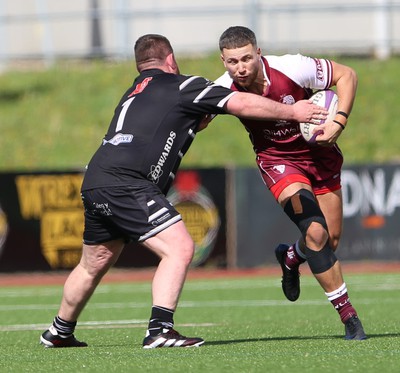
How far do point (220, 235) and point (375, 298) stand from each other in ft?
17.3

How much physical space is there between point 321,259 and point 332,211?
2.48 feet

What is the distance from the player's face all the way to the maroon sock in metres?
1.57

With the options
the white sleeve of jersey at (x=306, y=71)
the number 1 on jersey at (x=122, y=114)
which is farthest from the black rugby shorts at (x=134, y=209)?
the white sleeve of jersey at (x=306, y=71)

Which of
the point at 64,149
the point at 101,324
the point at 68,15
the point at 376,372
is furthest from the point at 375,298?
the point at 68,15

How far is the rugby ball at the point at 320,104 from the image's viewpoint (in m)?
7.72

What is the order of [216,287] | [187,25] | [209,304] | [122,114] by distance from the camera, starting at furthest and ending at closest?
[187,25] → [216,287] → [209,304] → [122,114]

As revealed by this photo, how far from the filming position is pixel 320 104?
304 inches

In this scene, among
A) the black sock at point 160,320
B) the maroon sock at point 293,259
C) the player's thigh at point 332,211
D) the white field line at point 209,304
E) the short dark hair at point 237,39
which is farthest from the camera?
the white field line at point 209,304

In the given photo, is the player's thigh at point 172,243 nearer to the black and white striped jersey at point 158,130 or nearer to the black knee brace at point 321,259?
the black and white striped jersey at point 158,130

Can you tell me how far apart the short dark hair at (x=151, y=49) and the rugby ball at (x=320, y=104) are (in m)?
1.09

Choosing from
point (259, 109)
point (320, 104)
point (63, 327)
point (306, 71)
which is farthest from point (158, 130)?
point (63, 327)

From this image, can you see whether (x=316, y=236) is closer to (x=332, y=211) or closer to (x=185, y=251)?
(x=332, y=211)

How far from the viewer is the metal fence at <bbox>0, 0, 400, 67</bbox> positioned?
2400 cm

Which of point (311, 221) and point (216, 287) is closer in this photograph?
point (311, 221)
